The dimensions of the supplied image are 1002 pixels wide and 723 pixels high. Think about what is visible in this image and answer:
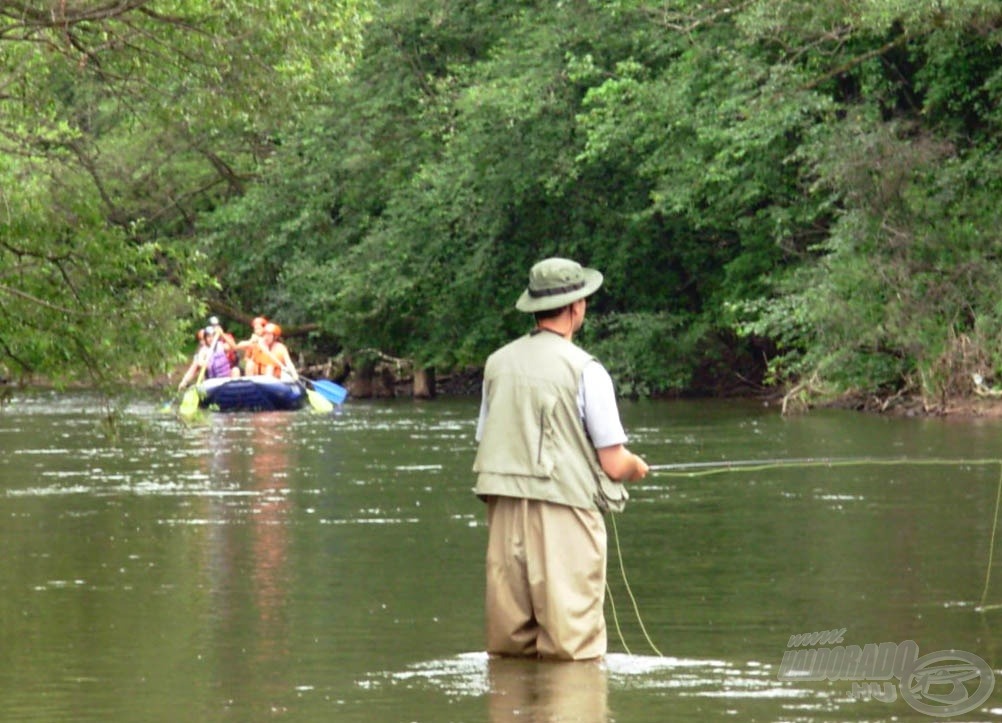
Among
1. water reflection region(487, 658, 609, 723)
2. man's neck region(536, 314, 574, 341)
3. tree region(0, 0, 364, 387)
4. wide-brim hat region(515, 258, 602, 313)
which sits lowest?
water reflection region(487, 658, 609, 723)

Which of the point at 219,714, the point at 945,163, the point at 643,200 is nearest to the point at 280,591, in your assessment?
the point at 219,714

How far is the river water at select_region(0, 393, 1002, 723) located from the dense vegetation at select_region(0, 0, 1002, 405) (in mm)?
2184

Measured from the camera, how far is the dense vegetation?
18.0 m

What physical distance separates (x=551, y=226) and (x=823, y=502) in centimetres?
2803

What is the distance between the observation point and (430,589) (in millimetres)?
12773

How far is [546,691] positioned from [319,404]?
99.0ft

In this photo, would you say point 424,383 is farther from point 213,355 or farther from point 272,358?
point 272,358

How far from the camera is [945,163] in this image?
107 ft

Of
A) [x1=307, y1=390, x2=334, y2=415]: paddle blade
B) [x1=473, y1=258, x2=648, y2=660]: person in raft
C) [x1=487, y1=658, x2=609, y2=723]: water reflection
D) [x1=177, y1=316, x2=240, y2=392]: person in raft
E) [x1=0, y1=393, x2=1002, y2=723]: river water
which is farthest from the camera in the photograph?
[x1=177, y1=316, x2=240, y2=392]: person in raft

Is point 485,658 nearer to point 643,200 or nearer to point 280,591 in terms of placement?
point 280,591

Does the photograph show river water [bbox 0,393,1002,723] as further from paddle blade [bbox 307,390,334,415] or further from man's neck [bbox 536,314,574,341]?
paddle blade [bbox 307,390,334,415]

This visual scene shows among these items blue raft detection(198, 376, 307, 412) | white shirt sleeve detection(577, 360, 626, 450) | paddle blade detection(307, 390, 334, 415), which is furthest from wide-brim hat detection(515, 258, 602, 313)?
blue raft detection(198, 376, 307, 412)

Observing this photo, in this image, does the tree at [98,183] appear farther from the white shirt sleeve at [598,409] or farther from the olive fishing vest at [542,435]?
the white shirt sleeve at [598,409]

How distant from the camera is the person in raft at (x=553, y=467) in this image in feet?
29.9
